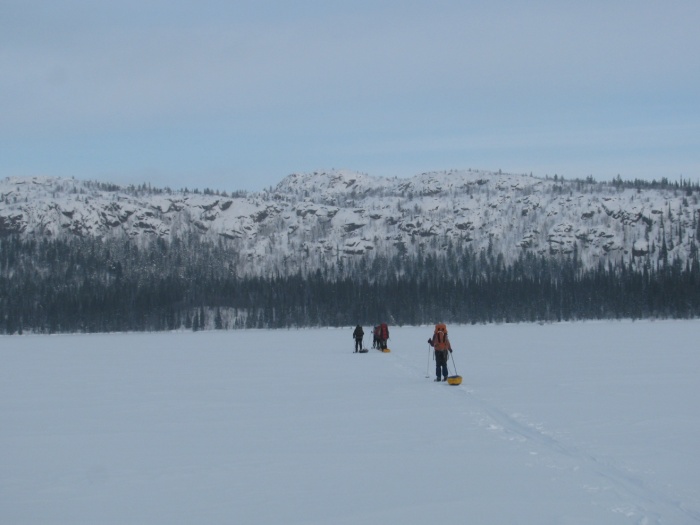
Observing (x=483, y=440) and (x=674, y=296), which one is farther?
(x=674, y=296)

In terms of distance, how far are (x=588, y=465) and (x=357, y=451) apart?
146 inches

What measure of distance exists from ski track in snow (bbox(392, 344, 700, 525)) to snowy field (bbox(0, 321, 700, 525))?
0.11 ft

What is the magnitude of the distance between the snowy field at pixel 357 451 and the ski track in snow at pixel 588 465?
0.03 meters

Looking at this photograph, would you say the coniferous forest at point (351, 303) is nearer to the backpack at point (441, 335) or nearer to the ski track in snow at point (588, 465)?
the backpack at point (441, 335)

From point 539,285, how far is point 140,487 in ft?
436

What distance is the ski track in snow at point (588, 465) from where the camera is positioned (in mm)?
8305

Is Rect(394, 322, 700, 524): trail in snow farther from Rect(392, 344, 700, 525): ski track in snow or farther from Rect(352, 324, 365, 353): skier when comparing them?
Rect(352, 324, 365, 353): skier

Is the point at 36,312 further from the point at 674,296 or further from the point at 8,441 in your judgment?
the point at 8,441

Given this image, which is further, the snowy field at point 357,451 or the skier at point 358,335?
the skier at point 358,335

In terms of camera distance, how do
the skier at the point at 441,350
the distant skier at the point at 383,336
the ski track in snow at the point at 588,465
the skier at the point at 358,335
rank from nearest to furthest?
the ski track in snow at the point at 588,465
the skier at the point at 441,350
the skier at the point at 358,335
the distant skier at the point at 383,336

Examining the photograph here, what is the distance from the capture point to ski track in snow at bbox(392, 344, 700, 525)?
27.2 ft

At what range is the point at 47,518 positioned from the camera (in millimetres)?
8711

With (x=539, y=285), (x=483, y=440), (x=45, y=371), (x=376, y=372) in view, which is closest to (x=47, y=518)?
(x=483, y=440)

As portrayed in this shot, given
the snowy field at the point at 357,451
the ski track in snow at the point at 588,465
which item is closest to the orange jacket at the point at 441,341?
the snowy field at the point at 357,451
